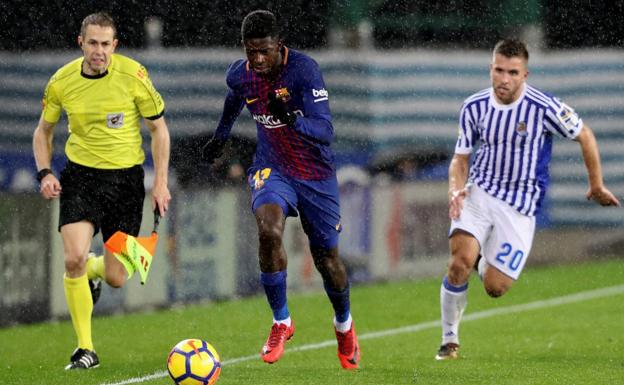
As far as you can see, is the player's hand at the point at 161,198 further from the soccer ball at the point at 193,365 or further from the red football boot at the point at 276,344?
the soccer ball at the point at 193,365

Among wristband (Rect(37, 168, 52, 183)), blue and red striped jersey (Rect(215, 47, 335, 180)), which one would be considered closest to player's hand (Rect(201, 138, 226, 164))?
blue and red striped jersey (Rect(215, 47, 335, 180))

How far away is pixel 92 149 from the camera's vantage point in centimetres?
963

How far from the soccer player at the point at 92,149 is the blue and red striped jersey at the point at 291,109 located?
826mm

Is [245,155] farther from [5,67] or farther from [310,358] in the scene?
[310,358]

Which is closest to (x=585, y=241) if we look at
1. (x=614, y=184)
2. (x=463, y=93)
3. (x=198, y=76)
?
(x=614, y=184)

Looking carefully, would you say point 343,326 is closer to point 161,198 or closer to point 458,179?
point 458,179

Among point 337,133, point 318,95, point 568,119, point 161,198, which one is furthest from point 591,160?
point 337,133

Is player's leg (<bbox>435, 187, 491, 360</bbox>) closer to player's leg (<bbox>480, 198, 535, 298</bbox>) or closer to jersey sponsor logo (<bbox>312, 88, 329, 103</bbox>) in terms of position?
player's leg (<bbox>480, 198, 535, 298</bbox>)

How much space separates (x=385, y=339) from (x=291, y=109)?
3.33 metres

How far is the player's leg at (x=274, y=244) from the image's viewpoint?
838 centimetres

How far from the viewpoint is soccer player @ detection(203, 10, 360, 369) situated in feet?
27.5


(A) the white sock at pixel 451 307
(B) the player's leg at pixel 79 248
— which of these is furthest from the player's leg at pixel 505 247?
(B) the player's leg at pixel 79 248

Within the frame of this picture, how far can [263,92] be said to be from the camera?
28.5 feet

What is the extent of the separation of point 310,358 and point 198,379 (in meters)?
2.28
